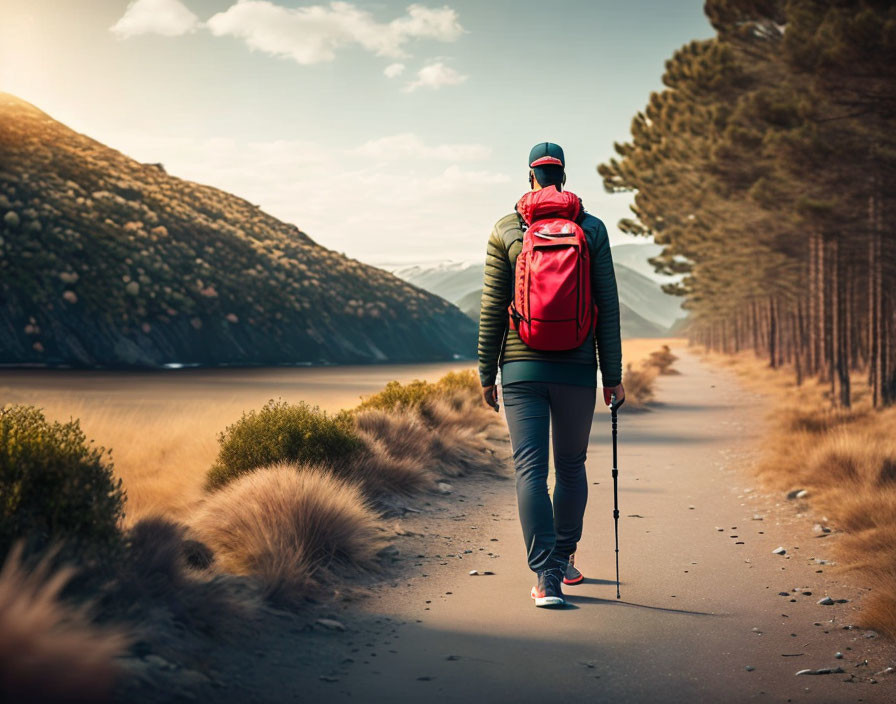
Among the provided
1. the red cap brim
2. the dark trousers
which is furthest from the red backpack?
the red cap brim

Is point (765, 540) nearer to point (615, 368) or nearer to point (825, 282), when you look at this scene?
point (615, 368)

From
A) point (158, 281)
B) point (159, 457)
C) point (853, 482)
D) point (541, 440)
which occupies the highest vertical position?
point (158, 281)

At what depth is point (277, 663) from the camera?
4430mm

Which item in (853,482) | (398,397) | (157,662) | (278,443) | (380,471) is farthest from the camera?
(398,397)

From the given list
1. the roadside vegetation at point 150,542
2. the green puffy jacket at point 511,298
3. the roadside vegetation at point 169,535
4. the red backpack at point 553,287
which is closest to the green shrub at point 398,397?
the roadside vegetation at point 169,535

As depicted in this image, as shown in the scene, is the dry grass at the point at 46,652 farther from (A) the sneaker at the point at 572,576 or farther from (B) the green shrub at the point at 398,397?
(B) the green shrub at the point at 398,397

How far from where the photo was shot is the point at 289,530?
235 inches

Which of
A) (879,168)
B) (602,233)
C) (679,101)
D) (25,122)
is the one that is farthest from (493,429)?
(25,122)

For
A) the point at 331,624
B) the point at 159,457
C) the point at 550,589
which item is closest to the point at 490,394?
the point at 550,589

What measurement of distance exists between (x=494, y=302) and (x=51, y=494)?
2545mm

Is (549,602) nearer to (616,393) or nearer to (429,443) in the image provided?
(616,393)

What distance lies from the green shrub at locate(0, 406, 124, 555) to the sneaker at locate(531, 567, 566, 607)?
245 centimetres

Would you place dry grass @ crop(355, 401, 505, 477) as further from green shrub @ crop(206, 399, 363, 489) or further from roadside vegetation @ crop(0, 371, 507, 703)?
roadside vegetation @ crop(0, 371, 507, 703)

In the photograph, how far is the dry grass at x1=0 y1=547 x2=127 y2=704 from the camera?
3137mm
